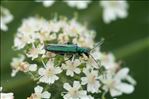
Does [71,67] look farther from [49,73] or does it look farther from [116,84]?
[116,84]

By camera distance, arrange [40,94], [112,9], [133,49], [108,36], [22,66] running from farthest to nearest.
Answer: [108,36], [112,9], [133,49], [22,66], [40,94]

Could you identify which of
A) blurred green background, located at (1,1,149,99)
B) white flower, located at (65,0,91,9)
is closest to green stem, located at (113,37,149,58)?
blurred green background, located at (1,1,149,99)

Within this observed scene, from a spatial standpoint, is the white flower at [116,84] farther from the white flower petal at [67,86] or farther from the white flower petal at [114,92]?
the white flower petal at [67,86]

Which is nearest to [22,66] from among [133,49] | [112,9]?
[133,49]

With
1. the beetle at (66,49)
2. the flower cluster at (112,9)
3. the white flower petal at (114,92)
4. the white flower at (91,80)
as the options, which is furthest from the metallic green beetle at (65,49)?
the flower cluster at (112,9)

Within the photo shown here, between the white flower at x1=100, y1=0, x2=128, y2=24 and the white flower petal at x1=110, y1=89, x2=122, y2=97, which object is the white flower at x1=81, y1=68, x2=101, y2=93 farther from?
the white flower at x1=100, y1=0, x2=128, y2=24
